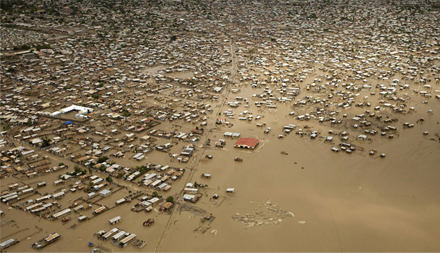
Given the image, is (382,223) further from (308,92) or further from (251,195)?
(308,92)

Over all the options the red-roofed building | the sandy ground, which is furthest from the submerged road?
the red-roofed building

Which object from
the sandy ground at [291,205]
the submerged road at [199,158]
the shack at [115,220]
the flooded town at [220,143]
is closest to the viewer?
the sandy ground at [291,205]

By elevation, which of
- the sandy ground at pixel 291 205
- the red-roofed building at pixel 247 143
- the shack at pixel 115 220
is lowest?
the shack at pixel 115 220

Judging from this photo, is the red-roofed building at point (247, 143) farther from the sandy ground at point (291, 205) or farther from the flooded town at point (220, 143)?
the sandy ground at point (291, 205)

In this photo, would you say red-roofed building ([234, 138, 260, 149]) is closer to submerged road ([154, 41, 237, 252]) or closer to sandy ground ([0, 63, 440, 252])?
sandy ground ([0, 63, 440, 252])

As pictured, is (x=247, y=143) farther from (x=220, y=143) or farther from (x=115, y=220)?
(x=115, y=220)

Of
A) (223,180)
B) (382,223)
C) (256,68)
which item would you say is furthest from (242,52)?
(382,223)

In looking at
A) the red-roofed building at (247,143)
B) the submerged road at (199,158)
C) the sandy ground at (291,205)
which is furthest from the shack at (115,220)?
the red-roofed building at (247,143)
